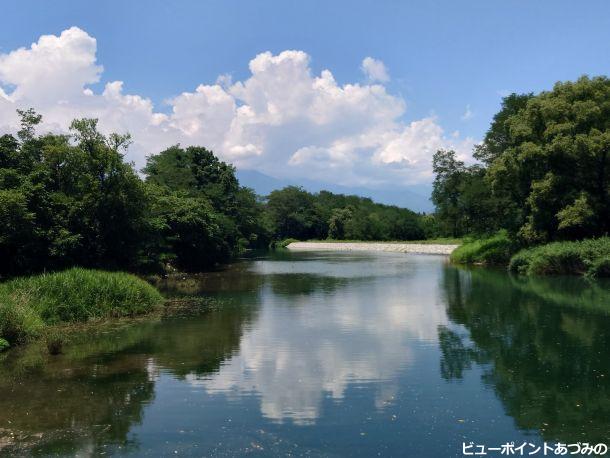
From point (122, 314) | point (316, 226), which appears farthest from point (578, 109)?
point (316, 226)

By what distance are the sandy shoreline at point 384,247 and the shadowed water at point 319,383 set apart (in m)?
52.4

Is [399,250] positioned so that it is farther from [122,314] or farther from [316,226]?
[122,314]

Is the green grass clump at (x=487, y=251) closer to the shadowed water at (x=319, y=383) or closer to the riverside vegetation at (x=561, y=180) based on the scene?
the riverside vegetation at (x=561, y=180)

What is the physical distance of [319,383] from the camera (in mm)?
13625

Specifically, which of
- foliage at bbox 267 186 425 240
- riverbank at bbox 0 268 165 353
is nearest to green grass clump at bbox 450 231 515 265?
riverbank at bbox 0 268 165 353

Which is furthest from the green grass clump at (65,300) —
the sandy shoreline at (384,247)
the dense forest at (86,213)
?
the sandy shoreline at (384,247)

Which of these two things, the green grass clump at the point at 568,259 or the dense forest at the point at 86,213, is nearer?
the dense forest at the point at 86,213

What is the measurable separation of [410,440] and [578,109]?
117 ft

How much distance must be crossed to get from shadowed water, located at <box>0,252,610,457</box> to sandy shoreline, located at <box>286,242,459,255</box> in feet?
172

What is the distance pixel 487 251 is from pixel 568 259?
14.0m

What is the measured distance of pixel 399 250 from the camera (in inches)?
3371

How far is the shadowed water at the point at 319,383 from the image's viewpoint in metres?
10.1

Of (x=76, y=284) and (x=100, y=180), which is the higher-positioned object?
(x=100, y=180)

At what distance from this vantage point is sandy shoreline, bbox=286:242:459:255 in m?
77.6
